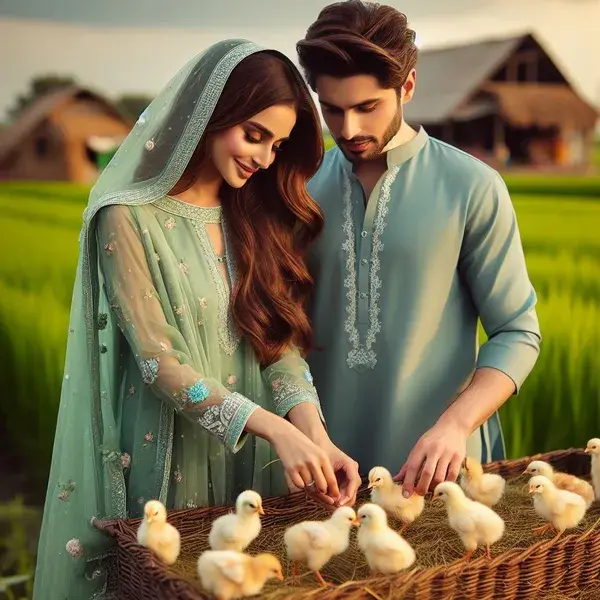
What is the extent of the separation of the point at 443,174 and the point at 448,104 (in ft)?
5.86

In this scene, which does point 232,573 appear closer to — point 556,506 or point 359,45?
point 556,506

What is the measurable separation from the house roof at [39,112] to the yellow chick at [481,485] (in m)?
2.18

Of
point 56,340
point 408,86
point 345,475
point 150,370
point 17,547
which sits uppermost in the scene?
point 408,86

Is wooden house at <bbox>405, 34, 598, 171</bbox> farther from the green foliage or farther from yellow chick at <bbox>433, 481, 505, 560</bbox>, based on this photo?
yellow chick at <bbox>433, 481, 505, 560</bbox>

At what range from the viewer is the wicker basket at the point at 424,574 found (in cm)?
136

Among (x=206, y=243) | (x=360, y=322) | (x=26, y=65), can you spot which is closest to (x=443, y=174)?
(x=360, y=322)

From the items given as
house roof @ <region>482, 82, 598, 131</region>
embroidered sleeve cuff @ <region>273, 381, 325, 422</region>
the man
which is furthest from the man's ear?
house roof @ <region>482, 82, 598, 131</region>

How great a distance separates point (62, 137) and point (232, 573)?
254cm

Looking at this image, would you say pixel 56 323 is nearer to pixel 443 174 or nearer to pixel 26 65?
pixel 26 65

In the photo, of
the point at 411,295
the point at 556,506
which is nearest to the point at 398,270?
the point at 411,295

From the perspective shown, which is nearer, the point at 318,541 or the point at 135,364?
the point at 318,541

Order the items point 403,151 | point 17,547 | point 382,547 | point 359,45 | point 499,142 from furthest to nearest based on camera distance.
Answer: point 499,142 → point 17,547 → point 403,151 → point 359,45 → point 382,547

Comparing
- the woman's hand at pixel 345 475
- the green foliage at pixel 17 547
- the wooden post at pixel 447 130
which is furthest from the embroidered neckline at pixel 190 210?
the wooden post at pixel 447 130

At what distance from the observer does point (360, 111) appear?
1.86 metres
